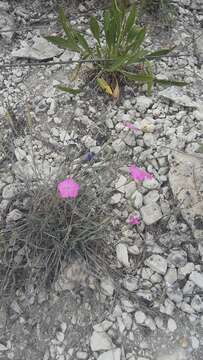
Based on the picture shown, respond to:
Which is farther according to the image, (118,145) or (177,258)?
(118,145)

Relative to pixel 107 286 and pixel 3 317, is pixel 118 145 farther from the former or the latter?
pixel 3 317

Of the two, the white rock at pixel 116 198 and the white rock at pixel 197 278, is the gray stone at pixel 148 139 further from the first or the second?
the white rock at pixel 197 278

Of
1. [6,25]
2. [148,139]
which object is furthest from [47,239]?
[6,25]

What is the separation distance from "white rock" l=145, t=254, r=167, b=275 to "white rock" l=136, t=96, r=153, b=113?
0.71 meters

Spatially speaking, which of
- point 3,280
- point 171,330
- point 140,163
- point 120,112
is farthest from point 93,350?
point 120,112

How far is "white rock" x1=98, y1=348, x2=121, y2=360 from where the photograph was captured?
1459 mm

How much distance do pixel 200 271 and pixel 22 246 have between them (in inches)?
25.0

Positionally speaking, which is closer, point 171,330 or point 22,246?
point 171,330

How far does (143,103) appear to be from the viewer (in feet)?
6.83

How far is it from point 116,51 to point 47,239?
3.03ft

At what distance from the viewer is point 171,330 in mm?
1525

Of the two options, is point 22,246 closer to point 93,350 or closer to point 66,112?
point 93,350

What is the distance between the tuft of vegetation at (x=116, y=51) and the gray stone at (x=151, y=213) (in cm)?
56

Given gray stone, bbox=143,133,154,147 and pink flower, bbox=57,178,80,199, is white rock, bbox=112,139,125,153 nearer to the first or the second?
gray stone, bbox=143,133,154,147
